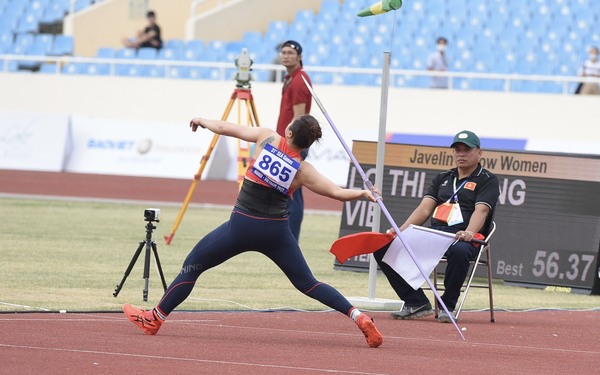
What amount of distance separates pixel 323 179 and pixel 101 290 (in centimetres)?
365

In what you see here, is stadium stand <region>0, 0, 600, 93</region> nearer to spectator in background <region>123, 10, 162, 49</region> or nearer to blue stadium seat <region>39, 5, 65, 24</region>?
spectator in background <region>123, 10, 162, 49</region>

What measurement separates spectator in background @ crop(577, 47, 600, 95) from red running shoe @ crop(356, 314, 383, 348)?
17.4 m

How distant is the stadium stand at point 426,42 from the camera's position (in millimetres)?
28328

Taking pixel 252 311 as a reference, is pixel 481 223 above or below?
above

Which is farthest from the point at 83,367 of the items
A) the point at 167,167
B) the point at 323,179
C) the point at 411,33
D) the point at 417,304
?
the point at 411,33

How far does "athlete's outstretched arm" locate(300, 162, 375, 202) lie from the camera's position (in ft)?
30.2

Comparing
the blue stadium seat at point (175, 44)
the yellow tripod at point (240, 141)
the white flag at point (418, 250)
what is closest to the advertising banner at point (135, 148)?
the blue stadium seat at point (175, 44)

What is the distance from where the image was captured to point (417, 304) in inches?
454

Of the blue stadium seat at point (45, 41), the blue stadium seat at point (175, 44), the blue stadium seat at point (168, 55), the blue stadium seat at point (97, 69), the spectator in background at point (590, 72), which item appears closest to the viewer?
the spectator in background at point (590, 72)

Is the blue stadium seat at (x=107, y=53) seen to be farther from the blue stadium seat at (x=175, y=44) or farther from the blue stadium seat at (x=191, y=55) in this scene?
the blue stadium seat at (x=191, y=55)

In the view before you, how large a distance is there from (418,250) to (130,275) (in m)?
3.72

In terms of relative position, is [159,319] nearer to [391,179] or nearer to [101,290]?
[101,290]

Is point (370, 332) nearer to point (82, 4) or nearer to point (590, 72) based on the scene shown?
point (590, 72)

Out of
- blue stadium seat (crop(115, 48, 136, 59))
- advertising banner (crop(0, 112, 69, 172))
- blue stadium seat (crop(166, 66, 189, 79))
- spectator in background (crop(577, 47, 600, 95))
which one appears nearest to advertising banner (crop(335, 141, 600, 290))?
spectator in background (crop(577, 47, 600, 95))
